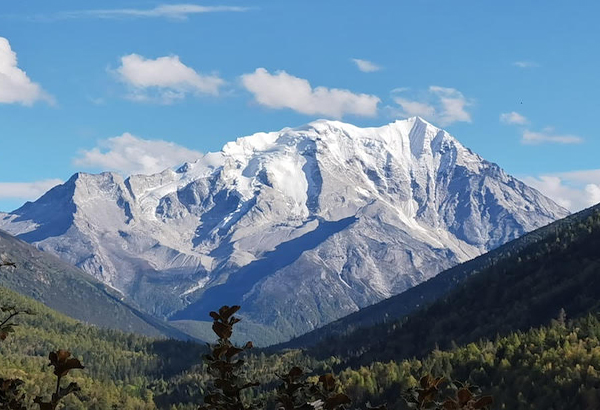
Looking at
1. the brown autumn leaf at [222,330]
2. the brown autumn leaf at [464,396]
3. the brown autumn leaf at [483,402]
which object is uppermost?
the brown autumn leaf at [222,330]

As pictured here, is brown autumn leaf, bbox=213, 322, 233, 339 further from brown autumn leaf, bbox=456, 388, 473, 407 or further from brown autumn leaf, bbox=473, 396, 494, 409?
brown autumn leaf, bbox=473, 396, 494, 409

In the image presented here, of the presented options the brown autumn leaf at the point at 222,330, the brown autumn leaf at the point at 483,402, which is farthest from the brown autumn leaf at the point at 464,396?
the brown autumn leaf at the point at 222,330

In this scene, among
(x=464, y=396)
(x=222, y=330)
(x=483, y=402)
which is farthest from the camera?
(x=222, y=330)

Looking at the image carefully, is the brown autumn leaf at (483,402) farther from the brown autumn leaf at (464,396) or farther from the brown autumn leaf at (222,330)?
the brown autumn leaf at (222,330)

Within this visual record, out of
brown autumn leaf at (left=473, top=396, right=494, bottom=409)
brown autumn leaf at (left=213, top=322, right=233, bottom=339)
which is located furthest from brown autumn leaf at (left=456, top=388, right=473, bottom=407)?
brown autumn leaf at (left=213, top=322, right=233, bottom=339)

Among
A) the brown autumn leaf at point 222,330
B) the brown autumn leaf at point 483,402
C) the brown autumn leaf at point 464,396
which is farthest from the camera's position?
the brown autumn leaf at point 222,330

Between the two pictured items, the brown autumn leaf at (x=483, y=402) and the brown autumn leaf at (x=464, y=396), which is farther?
the brown autumn leaf at (x=464, y=396)

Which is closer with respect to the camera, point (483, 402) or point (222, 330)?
point (483, 402)

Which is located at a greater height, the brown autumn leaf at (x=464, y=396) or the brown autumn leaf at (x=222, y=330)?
the brown autumn leaf at (x=222, y=330)

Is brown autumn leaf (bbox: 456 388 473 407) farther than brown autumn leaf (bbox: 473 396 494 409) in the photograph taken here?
Yes

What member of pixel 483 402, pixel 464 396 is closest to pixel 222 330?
pixel 464 396

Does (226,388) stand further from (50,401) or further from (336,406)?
(50,401)

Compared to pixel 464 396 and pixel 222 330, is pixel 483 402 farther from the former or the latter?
pixel 222 330

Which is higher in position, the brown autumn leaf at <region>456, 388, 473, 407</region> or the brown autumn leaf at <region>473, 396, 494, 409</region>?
the brown autumn leaf at <region>456, 388, 473, 407</region>
